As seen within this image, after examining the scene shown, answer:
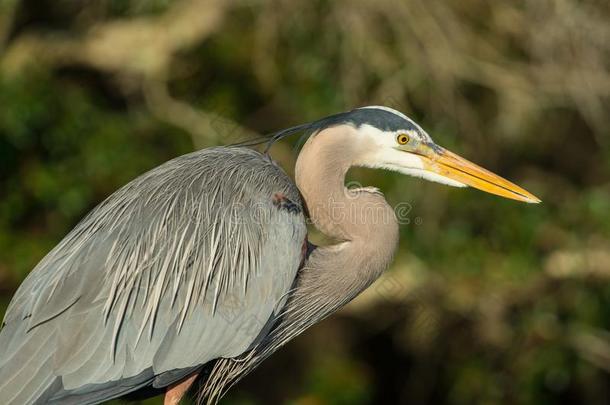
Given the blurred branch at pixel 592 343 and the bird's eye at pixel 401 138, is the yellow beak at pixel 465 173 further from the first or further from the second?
the blurred branch at pixel 592 343

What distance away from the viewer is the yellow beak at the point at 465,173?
4.22m

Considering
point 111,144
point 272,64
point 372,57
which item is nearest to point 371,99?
point 372,57

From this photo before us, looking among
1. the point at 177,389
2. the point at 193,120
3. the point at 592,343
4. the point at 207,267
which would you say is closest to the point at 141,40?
the point at 193,120

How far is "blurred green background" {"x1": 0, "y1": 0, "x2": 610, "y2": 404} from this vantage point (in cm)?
604

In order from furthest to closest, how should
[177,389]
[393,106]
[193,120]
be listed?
1. [193,120]
2. [393,106]
3. [177,389]

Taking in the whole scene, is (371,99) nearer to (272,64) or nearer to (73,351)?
(272,64)

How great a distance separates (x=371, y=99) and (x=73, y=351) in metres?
3.12

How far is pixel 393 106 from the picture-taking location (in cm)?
612

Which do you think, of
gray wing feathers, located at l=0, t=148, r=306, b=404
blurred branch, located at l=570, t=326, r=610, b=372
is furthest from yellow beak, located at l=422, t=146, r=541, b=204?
blurred branch, located at l=570, t=326, r=610, b=372

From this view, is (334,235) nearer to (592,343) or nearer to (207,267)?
(207,267)

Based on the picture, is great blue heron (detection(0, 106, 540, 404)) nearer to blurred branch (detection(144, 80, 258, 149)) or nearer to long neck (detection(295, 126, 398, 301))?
long neck (detection(295, 126, 398, 301))

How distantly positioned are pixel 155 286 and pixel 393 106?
8.64ft

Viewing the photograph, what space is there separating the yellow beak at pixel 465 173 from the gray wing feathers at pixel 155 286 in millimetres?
594

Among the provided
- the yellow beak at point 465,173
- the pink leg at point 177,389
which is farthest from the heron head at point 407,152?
the pink leg at point 177,389
